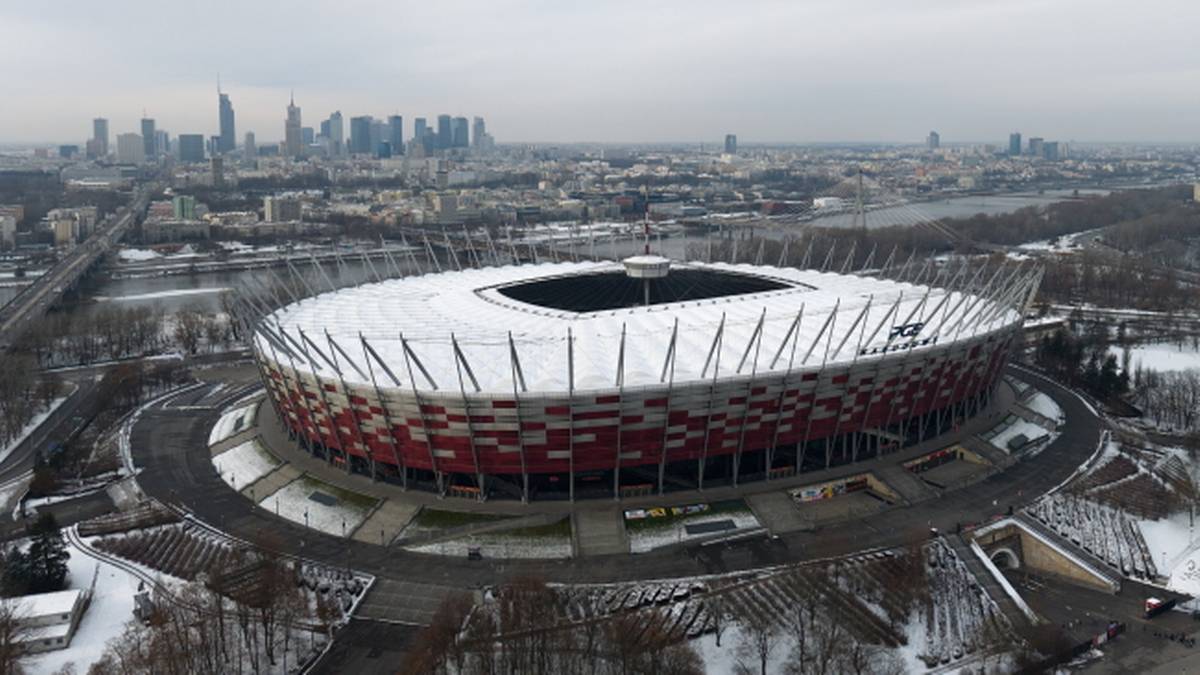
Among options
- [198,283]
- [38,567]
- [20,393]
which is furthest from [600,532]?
[198,283]

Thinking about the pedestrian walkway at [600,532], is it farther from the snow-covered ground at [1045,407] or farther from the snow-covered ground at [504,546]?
the snow-covered ground at [1045,407]

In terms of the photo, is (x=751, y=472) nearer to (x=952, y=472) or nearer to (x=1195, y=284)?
(x=952, y=472)

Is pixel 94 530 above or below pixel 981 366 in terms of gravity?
below

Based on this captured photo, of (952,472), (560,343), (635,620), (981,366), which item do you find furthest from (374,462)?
(981,366)

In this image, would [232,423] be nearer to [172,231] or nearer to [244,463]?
[244,463]

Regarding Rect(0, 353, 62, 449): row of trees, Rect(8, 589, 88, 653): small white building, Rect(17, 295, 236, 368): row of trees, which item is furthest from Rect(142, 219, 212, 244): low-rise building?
Rect(8, 589, 88, 653): small white building

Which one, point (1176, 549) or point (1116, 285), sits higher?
point (1116, 285)

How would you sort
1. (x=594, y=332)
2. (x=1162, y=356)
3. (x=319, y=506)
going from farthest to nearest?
(x=1162, y=356), (x=594, y=332), (x=319, y=506)

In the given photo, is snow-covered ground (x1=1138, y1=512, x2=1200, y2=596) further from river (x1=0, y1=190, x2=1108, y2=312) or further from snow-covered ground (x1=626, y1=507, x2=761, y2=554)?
river (x1=0, y1=190, x2=1108, y2=312)
